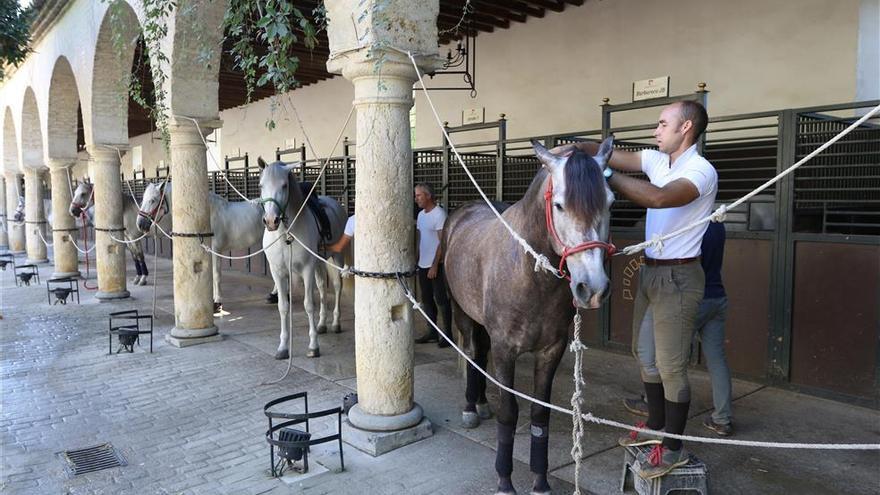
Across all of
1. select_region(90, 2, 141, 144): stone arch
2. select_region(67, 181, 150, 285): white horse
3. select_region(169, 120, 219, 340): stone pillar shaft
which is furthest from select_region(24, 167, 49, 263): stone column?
select_region(169, 120, 219, 340): stone pillar shaft

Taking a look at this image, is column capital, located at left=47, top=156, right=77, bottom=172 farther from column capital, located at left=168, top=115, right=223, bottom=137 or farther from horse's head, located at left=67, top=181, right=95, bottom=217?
column capital, located at left=168, top=115, right=223, bottom=137

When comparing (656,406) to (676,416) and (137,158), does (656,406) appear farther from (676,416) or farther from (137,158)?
(137,158)

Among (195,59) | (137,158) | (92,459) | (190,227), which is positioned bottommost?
(92,459)

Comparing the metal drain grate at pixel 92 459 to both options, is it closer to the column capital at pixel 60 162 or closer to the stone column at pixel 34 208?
the column capital at pixel 60 162

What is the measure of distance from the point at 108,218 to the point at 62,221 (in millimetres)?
3563

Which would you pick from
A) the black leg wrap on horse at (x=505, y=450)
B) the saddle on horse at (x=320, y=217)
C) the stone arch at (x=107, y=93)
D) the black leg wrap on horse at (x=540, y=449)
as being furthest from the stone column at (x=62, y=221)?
the black leg wrap on horse at (x=540, y=449)

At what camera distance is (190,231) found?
6.85 metres

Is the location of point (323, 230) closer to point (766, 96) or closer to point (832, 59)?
point (766, 96)

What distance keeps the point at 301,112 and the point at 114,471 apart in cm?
1443

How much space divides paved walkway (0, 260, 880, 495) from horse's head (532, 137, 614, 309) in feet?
5.23

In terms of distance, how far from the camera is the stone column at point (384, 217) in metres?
3.77

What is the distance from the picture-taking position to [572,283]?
234cm

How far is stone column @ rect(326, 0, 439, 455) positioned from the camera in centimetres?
377

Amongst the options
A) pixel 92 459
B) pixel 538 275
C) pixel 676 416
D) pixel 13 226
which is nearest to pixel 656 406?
pixel 676 416
